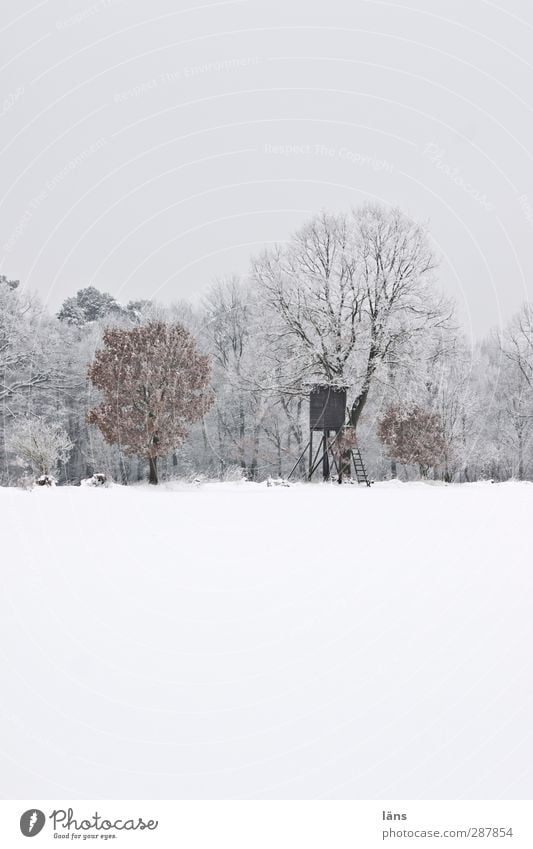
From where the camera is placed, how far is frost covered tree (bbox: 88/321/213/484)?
20.7 meters

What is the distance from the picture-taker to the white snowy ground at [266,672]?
2570mm

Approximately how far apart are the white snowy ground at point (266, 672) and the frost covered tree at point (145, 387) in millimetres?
14951

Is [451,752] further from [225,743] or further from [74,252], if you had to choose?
[74,252]

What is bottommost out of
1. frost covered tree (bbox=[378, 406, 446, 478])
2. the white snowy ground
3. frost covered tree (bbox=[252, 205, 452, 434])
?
the white snowy ground

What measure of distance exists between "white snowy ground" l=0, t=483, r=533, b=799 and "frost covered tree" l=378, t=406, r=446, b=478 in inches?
850

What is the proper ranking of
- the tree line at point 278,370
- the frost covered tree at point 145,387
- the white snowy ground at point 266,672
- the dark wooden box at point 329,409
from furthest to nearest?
the dark wooden box at point 329,409 → the tree line at point 278,370 → the frost covered tree at point 145,387 → the white snowy ground at point 266,672

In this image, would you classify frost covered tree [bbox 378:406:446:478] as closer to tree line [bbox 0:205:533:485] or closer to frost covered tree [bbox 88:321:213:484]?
tree line [bbox 0:205:533:485]

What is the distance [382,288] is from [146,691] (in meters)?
21.7

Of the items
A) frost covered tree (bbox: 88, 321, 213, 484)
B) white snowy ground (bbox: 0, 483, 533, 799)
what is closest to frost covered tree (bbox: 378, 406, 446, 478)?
frost covered tree (bbox: 88, 321, 213, 484)

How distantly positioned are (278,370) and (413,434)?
759 cm

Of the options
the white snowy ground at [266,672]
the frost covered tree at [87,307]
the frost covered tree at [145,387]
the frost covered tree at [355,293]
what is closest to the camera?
the white snowy ground at [266,672]

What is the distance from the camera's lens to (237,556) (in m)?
5.82

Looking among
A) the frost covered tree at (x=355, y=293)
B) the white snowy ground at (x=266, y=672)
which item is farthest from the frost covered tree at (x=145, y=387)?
the white snowy ground at (x=266, y=672)

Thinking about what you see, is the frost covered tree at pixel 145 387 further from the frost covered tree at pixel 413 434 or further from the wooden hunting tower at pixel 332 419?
the frost covered tree at pixel 413 434
